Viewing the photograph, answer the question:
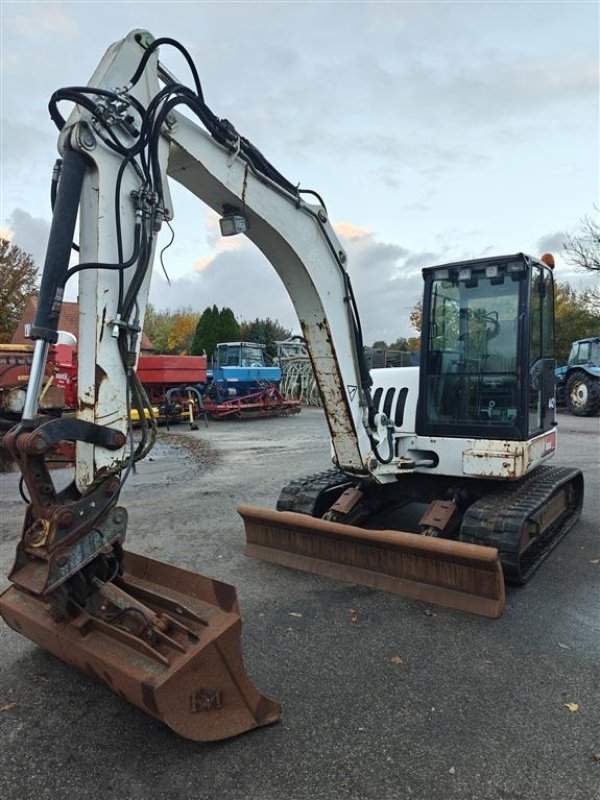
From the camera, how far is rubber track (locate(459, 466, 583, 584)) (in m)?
4.07

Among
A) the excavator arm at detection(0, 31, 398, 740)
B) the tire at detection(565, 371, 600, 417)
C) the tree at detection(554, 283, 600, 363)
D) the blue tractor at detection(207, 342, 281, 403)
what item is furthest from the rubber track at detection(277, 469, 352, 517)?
the tree at detection(554, 283, 600, 363)

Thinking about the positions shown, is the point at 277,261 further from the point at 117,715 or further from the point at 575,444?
the point at 575,444

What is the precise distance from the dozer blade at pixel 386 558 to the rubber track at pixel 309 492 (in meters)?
0.44

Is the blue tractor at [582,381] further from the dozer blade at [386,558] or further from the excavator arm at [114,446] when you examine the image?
the excavator arm at [114,446]

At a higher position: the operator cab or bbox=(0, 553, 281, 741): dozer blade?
the operator cab

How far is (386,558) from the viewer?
4160mm

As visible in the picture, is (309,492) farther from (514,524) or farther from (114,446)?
(114,446)

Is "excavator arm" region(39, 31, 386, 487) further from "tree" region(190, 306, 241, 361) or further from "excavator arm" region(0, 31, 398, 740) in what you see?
"tree" region(190, 306, 241, 361)

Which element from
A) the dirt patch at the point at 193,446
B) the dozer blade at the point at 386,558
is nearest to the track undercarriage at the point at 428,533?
the dozer blade at the point at 386,558

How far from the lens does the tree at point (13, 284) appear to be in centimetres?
3198

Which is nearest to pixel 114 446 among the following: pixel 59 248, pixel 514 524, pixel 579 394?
pixel 59 248

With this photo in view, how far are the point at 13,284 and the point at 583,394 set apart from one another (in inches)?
1179

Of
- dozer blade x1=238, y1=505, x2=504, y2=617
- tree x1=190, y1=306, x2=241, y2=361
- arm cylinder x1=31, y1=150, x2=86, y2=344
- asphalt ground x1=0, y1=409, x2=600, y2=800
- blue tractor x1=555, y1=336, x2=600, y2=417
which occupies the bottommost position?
asphalt ground x1=0, y1=409, x2=600, y2=800

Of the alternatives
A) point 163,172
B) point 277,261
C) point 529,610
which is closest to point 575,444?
point 529,610
